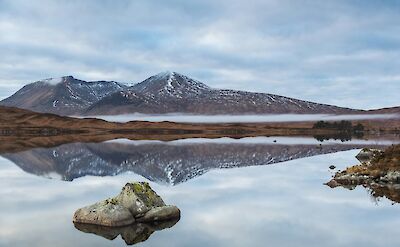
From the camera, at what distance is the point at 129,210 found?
60.3 feet

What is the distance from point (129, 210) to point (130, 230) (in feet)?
5.56

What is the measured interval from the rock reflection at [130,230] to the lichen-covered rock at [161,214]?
A: 0.30m

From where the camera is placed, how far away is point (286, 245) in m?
15.0

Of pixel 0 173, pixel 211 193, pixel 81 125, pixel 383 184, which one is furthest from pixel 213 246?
pixel 81 125

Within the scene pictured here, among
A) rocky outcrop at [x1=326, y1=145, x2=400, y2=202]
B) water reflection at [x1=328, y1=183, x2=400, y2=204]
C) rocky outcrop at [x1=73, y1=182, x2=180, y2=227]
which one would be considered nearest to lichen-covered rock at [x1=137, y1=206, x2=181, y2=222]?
rocky outcrop at [x1=73, y1=182, x2=180, y2=227]

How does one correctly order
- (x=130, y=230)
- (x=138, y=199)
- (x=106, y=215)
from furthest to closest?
1. (x=138, y=199)
2. (x=106, y=215)
3. (x=130, y=230)

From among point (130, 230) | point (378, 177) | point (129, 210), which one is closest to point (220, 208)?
point (129, 210)

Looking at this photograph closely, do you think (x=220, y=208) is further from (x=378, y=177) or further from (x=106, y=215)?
(x=378, y=177)

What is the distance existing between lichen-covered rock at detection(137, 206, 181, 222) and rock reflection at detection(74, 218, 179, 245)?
300mm

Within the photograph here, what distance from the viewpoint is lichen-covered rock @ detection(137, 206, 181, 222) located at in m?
18.1

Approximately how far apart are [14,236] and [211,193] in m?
11.8

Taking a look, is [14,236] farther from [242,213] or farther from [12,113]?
[12,113]

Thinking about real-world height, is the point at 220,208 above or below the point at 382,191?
below

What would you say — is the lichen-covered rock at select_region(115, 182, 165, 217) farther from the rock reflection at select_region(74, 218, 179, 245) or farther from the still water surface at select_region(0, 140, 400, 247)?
the still water surface at select_region(0, 140, 400, 247)
